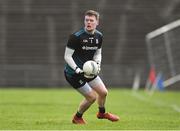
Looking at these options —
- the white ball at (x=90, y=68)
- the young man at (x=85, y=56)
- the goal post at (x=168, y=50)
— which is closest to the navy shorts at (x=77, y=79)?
the young man at (x=85, y=56)

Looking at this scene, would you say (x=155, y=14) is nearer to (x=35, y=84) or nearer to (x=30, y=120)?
(x=35, y=84)

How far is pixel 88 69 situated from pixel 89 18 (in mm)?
922

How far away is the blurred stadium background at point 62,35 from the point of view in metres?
41.2

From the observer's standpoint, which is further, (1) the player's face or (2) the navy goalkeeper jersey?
(2) the navy goalkeeper jersey

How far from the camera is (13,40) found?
4450 centimetres

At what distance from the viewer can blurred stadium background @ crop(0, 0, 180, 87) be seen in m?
41.2

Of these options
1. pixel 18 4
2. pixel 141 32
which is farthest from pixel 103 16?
pixel 18 4

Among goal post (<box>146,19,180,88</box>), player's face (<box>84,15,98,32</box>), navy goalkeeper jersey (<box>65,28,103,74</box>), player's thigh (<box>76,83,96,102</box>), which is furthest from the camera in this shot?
Answer: goal post (<box>146,19,180,88</box>)

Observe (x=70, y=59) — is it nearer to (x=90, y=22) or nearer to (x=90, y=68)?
(x=90, y=68)

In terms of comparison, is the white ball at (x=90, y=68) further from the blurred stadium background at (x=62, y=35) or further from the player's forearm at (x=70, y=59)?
the blurred stadium background at (x=62, y=35)

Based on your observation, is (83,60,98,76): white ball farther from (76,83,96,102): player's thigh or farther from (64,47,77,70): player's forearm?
(76,83,96,102): player's thigh

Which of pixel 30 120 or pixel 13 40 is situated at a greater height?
pixel 30 120

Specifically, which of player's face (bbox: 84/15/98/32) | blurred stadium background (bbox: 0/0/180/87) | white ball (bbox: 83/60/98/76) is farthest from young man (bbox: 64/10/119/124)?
blurred stadium background (bbox: 0/0/180/87)

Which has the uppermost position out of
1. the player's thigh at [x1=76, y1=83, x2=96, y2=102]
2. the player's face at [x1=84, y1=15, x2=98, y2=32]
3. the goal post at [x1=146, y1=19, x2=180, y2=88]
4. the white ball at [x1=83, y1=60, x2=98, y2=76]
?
the player's face at [x1=84, y1=15, x2=98, y2=32]
